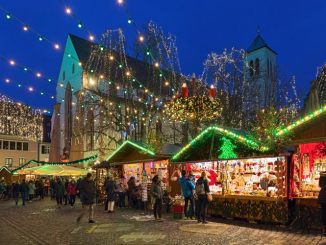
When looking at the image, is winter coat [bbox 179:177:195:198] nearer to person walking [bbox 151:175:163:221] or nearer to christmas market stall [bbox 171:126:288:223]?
person walking [bbox 151:175:163:221]

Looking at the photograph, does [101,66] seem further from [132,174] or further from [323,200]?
[323,200]

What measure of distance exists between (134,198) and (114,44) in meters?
13.9

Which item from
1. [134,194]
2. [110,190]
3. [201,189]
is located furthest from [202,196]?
[134,194]

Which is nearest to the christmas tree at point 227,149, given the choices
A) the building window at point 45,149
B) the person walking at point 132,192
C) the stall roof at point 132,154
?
the stall roof at point 132,154

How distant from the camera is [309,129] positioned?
12336 millimetres

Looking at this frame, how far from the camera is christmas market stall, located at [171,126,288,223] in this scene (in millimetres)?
13281

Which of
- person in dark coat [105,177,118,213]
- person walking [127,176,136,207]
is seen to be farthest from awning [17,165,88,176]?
person in dark coat [105,177,118,213]

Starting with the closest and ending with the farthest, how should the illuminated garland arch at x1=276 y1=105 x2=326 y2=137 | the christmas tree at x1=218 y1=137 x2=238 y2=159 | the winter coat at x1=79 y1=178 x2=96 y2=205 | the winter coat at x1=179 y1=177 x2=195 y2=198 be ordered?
the illuminated garland arch at x1=276 y1=105 x2=326 y2=137 < the winter coat at x1=79 y1=178 x2=96 y2=205 < the winter coat at x1=179 y1=177 x2=195 y2=198 < the christmas tree at x1=218 y1=137 x2=238 y2=159

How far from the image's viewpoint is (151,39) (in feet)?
103

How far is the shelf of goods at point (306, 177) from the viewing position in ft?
40.3

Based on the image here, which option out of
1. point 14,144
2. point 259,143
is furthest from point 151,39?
point 14,144

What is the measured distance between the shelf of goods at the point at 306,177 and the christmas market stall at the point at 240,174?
295 mm

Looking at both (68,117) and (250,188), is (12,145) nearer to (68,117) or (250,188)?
(68,117)

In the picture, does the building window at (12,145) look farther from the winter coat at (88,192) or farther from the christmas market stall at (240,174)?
the winter coat at (88,192)
